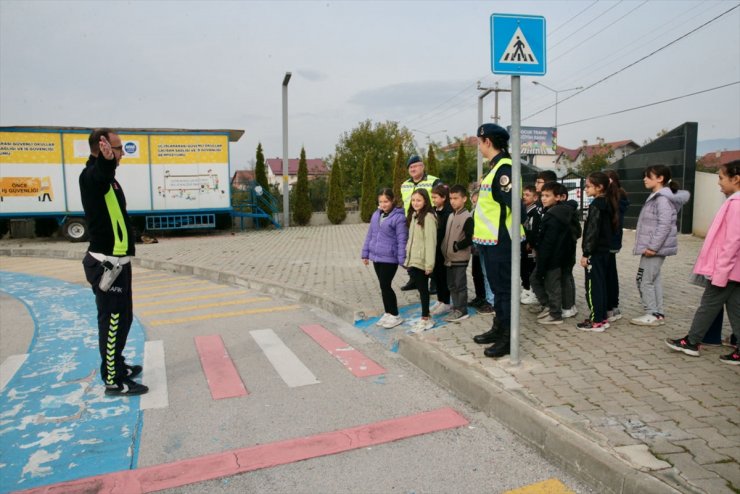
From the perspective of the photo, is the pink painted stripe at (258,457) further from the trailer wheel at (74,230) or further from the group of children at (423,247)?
the trailer wheel at (74,230)

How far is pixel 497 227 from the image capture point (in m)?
4.98

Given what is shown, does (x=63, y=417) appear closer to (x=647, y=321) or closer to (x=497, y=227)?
(x=497, y=227)

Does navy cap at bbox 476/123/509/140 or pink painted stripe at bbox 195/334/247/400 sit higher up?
navy cap at bbox 476/123/509/140

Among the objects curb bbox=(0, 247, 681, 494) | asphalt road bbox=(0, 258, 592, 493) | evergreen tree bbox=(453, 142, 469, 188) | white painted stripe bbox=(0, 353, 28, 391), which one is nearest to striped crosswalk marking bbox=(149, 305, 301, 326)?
asphalt road bbox=(0, 258, 592, 493)

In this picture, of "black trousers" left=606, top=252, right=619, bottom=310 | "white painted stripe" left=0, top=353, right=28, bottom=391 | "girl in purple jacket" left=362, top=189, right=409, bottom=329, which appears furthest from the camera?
"girl in purple jacket" left=362, top=189, right=409, bottom=329

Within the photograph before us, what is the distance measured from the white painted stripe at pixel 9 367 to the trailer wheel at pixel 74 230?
538 inches

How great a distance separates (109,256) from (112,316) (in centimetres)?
49

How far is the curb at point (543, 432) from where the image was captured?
115 inches

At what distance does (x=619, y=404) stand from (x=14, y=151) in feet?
61.7

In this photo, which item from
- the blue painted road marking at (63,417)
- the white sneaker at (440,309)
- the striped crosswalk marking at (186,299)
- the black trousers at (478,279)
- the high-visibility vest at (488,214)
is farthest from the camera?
the striped crosswalk marking at (186,299)

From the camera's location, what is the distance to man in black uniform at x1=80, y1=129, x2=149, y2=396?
428 cm

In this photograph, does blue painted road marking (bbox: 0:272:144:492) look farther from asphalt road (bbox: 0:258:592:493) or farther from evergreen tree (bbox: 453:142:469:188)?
evergreen tree (bbox: 453:142:469:188)

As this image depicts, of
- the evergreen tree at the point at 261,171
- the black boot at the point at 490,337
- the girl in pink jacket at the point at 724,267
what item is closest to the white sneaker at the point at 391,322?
the black boot at the point at 490,337

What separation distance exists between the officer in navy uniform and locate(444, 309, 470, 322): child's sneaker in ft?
3.93
